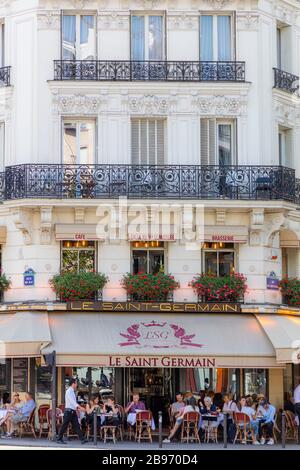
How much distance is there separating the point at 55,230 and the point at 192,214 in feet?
11.6

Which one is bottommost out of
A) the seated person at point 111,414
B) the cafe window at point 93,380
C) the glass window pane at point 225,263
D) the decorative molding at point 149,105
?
the seated person at point 111,414

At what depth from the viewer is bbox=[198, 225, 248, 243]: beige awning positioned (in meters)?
41.0

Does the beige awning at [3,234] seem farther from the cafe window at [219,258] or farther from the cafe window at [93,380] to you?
the cafe window at [219,258]

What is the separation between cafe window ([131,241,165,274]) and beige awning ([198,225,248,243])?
4.06 ft

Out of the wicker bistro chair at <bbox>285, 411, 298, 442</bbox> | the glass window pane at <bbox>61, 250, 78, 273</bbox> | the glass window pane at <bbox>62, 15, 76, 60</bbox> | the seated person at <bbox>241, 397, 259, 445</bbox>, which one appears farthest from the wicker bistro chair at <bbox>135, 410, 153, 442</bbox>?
the glass window pane at <bbox>62, 15, 76, 60</bbox>

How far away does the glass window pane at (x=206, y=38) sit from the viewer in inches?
1646

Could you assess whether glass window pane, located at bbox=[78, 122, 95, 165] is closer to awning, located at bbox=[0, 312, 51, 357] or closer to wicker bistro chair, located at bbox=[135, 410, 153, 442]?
awning, located at bbox=[0, 312, 51, 357]

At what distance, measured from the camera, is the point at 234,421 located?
129 ft

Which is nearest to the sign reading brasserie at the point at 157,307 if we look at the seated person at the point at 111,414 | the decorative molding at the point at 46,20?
the seated person at the point at 111,414

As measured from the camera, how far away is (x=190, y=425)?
3938 centimetres

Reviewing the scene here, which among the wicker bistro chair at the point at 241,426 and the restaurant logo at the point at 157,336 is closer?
the wicker bistro chair at the point at 241,426

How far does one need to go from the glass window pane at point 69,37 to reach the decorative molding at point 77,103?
1.10 meters
